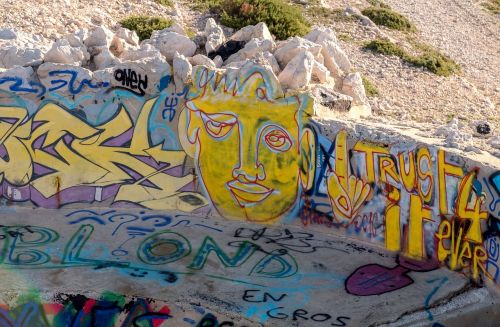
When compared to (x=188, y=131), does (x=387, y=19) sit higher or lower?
higher

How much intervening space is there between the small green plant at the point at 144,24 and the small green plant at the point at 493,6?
1903 centimetres

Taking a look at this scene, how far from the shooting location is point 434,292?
33.3 feet

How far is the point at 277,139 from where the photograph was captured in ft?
41.1

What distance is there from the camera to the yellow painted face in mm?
12461

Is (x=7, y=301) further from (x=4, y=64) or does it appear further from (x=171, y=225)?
(x=4, y=64)

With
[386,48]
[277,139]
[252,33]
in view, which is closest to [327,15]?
[386,48]

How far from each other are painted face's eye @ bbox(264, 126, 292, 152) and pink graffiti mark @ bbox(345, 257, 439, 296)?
112 inches

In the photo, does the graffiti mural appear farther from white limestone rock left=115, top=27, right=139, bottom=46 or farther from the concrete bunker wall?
white limestone rock left=115, top=27, right=139, bottom=46

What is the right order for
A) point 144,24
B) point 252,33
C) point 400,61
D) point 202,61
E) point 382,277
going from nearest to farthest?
point 382,277, point 202,61, point 252,33, point 144,24, point 400,61

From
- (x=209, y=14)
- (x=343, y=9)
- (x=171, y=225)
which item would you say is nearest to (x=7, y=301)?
(x=171, y=225)

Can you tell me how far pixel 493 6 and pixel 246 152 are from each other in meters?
23.7

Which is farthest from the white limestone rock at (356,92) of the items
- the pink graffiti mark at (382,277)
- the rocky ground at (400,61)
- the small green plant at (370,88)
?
the pink graffiti mark at (382,277)

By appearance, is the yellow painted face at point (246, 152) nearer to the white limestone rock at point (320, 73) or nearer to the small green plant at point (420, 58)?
the white limestone rock at point (320, 73)

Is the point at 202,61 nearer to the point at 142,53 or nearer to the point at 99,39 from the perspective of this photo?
the point at 142,53
